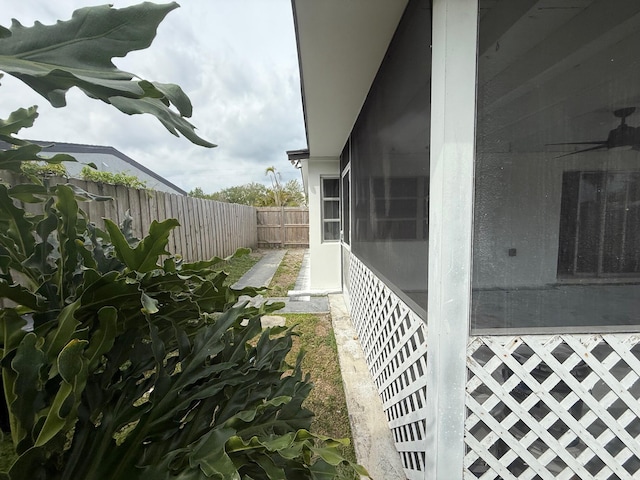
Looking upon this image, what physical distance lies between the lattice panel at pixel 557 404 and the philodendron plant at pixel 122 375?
70 cm

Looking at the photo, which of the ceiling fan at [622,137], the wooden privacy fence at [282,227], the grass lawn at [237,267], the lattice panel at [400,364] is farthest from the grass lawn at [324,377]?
the wooden privacy fence at [282,227]

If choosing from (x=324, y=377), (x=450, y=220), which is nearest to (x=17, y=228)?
(x=450, y=220)

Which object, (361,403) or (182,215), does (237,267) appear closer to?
(182,215)

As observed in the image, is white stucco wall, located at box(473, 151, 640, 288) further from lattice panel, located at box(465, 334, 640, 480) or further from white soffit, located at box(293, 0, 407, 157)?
white soffit, located at box(293, 0, 407, 157)

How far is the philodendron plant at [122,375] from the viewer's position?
794mm

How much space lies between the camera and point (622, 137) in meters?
1.14

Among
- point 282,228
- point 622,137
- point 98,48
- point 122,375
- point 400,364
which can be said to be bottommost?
point 400,364

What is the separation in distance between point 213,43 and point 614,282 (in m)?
3.58

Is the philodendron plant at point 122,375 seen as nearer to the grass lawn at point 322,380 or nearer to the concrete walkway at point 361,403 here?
the grass lawn at point 322,380

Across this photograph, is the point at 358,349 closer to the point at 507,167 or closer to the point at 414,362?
the point at 414,362

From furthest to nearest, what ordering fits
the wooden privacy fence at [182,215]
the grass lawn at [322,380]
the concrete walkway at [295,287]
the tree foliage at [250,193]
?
the tree foliage at [250,193] → the concrete walkway at [295,287] → the wooden privacy fence at [182,215] → the grass lawn at [322,380]

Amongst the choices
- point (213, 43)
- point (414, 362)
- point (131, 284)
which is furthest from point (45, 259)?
point (213, 43)

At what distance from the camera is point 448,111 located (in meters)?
1.23

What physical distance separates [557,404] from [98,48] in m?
1.97
